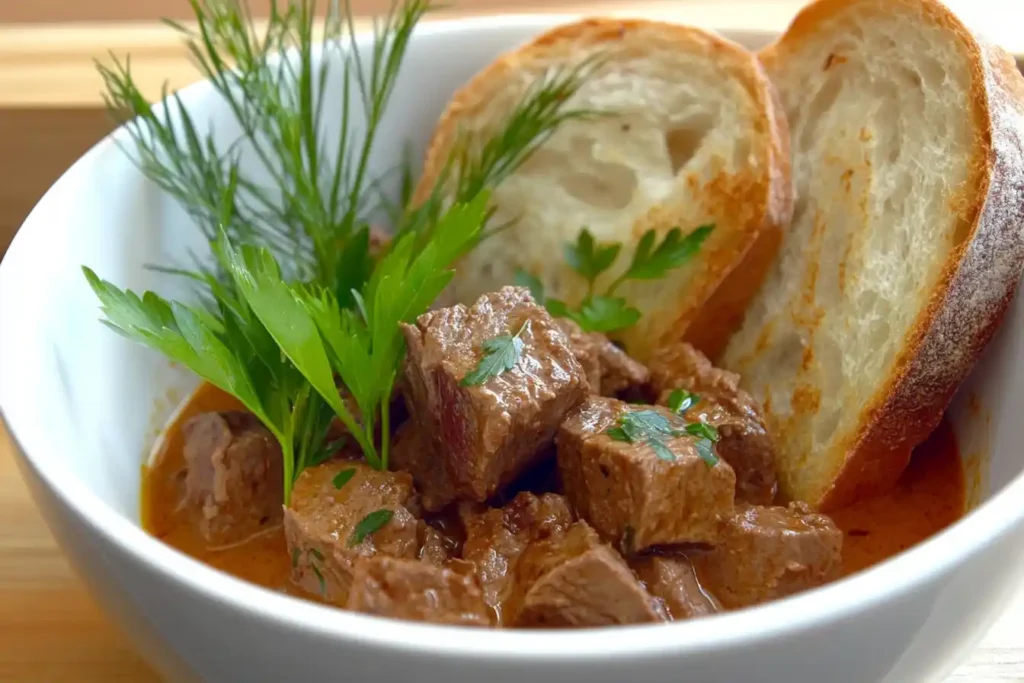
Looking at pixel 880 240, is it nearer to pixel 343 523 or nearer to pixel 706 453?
pixel 706 453

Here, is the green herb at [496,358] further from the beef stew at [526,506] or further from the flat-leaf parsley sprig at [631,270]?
the flat-leaf parsley sprig at [631,270]

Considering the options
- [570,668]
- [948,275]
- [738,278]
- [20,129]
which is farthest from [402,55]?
[570,668]

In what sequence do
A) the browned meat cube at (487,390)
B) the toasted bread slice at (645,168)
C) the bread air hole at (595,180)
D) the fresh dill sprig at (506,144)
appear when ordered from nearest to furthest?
the browned meat cube at (487,390)
the toasted bread slice at (645,168)
the fresh dill sprig at (506,144)
the bread air hole at (595,180)

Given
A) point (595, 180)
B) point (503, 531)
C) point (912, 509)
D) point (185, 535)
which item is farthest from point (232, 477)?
point (912, 509)

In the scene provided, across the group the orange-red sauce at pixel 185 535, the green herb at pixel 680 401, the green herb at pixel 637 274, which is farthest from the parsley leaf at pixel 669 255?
the orange-red sauce at pixel 185 535

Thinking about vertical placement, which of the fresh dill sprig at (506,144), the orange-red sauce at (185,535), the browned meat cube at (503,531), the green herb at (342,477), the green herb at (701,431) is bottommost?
the orange-red sauce at (185,535)

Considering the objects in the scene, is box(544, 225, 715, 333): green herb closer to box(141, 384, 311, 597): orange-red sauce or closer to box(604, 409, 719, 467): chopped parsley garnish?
box(604, 409, 719, 467): chopped parsley garnish

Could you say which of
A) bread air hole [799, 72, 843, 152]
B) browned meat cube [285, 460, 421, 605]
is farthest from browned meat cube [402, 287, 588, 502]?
bread air hole [799, 72, 843, 152]
